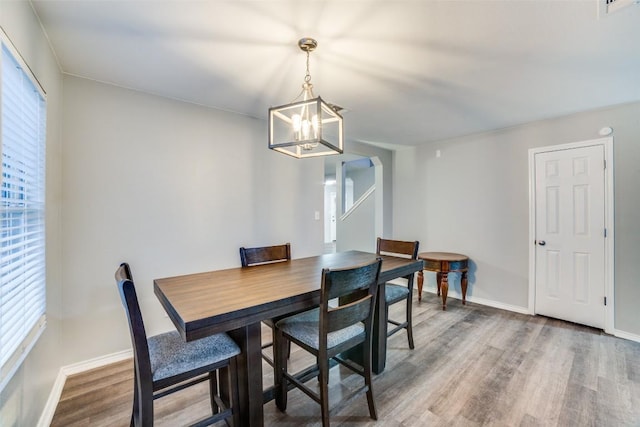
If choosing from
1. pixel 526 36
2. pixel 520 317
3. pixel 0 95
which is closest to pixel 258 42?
pixel 0 95

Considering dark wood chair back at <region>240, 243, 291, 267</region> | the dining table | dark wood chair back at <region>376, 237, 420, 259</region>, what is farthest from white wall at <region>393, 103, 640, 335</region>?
dark wood chair back at <region>240, 243, 291, 267</region>

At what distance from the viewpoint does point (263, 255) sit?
91.0 inches

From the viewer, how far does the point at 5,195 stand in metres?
1.31

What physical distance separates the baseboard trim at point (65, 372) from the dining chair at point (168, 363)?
2.13 ft

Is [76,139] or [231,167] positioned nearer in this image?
[76,139]

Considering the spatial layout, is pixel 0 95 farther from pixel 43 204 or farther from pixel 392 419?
pixel 392 419

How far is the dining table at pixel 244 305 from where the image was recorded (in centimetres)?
119

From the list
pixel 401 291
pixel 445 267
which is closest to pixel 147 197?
→ pixel 401 291

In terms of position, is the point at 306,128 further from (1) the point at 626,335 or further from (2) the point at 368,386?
(1) the point at 626,335

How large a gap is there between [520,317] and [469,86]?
272 cm

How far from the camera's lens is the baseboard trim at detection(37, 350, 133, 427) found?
1666 millimetres

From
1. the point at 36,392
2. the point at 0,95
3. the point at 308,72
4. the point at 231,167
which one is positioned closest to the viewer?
the point at 0,95

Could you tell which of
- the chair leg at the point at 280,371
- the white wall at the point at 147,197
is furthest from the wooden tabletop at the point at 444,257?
the chair leg at the point at 280,371

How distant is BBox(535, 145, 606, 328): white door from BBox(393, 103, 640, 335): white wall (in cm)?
12
